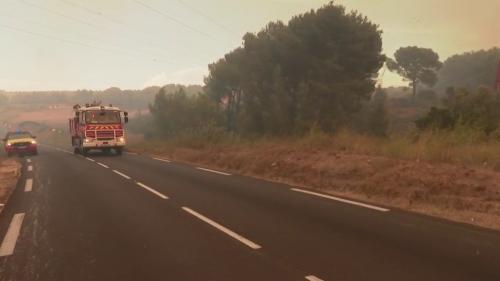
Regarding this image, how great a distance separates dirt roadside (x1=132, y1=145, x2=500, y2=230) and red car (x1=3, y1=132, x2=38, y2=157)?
21258 mm

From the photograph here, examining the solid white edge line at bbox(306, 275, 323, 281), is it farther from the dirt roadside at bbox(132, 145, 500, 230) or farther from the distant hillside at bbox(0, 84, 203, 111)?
the distant hillside at bbox(0, 84, 203, 111)

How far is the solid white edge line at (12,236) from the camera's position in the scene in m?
6.80

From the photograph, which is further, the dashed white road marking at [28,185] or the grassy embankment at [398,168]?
the dashed white road marking at [28,185]

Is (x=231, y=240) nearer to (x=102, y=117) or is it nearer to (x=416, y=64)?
(x=102, y=117)

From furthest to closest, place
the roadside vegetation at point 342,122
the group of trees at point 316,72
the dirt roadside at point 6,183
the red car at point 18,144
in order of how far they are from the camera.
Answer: the group of trees at point 316,72 < the red car at point 18,144 < the dirt roadside at point 6,183 < the roadside vegetation at point 342,122

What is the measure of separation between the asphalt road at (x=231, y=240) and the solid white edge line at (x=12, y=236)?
2 centimetres

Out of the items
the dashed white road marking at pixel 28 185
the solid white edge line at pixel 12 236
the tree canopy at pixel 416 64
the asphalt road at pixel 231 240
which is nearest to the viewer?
the asphalt road at pixel 231 240

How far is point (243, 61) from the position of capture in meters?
54.0

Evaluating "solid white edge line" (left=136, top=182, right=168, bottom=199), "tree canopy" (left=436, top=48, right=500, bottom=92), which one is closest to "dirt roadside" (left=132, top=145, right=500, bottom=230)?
"solid white edge line" (left=136, top=182, right=168, bottom=199)

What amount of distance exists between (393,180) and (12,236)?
29.4 feet

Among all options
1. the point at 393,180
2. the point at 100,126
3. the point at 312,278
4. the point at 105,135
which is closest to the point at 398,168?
→ the point at 393,180

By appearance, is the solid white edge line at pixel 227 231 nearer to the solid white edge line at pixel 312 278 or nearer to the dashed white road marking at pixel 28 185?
the solid white edge line at pixel 312 278

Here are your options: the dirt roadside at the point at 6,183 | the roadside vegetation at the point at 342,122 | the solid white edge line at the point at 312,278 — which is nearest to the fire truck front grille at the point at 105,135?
the roadside vegetation at the point at 342,122

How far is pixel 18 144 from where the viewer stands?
32344mm
